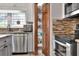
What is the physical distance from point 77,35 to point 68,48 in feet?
0.47

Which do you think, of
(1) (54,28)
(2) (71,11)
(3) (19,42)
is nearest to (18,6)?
(1) (54,28)

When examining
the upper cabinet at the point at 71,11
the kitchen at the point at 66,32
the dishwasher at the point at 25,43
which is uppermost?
the upper cabinet at the point at 71,11

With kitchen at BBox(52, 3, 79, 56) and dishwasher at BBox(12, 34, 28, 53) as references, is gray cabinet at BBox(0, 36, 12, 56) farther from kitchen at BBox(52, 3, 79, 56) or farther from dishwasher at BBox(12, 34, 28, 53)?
dishwasher at BBox(12, 34, 28, 53)

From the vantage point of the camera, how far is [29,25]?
254 centimetres

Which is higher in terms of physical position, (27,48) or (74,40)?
(74,40)

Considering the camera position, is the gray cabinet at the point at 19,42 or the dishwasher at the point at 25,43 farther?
the dishwasher at the point at 25,43

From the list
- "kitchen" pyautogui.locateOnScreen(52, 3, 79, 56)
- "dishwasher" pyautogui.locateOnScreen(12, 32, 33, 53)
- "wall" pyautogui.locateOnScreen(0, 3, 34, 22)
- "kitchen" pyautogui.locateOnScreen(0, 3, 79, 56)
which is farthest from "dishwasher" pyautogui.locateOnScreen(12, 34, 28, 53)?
"kitchen" pyautogui.locateOnScreen(52, 3, 79, 56)

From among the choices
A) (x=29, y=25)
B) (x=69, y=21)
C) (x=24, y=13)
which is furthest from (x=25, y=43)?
(x=69, y=21)

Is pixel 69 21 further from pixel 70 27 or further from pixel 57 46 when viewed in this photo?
pixel 57 46

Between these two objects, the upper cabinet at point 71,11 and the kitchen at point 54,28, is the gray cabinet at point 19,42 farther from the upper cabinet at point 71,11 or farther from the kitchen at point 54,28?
the upper cabinet at point 71,11

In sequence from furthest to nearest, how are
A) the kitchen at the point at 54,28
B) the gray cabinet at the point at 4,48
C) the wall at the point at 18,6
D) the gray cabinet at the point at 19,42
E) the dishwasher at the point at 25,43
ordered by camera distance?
the dishwasher at the point at 25,43 → the gray cabinet at the point at 19,42 → the gray cabinet at the point at 4,48 → the kitchen at the point at 54,28 → the wall at the point at 18,6

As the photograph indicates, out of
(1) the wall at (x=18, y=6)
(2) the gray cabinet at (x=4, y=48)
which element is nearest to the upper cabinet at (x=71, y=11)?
(1) the wall at (x=18, y=6)

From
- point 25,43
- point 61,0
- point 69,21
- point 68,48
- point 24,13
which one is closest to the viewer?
point 61,0

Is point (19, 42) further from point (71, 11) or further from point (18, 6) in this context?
point (71, 11)
